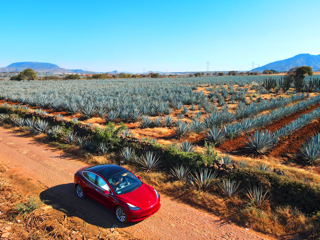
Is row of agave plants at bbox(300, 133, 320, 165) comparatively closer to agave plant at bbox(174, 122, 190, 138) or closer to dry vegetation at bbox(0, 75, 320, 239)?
dry vegetation at bbox(0, 75, 320, 239)

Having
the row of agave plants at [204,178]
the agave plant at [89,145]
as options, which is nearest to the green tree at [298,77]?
the row of agave plants at [204,178]

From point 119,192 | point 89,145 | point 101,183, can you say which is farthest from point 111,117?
point 119,192

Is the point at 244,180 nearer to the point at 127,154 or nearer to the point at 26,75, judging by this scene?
A: the point at 127,154

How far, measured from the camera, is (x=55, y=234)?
4535 millimetres

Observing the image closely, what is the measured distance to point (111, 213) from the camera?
541cm

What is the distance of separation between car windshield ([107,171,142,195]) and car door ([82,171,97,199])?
1.90ft

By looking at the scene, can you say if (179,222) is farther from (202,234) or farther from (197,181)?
(197,181)

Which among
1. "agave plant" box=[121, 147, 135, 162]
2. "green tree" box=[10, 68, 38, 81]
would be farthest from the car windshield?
"green tree" box=[10, 68, 38, 81]

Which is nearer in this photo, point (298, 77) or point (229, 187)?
point (229, 187)

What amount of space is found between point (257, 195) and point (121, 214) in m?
3.55

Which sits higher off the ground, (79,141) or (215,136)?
(215,136)

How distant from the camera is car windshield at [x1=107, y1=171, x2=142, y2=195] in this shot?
17.2ft

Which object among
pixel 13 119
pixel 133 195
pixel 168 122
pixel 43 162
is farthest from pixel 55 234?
pixel 13 119

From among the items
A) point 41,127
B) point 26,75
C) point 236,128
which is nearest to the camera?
point 236,128
